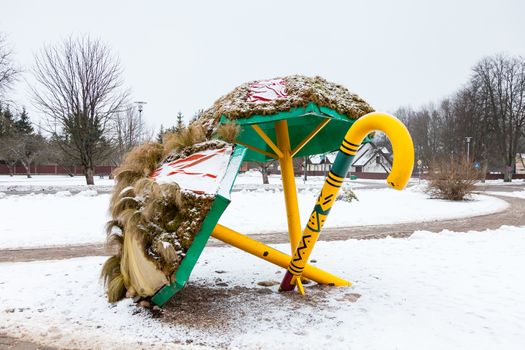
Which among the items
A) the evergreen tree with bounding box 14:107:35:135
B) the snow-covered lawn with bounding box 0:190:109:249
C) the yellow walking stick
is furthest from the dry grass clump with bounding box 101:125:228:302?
the evergreen tree with bounding box 14:107:35:135

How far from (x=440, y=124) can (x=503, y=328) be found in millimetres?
78944

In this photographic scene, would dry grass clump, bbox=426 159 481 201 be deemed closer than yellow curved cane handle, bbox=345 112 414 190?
No

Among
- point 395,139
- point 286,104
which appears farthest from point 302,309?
point 286,104

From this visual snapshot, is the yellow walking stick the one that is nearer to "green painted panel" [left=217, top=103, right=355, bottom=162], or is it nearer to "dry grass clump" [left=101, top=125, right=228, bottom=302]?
"green painted panel" [left=217, top=103, right=355, bottom=162]

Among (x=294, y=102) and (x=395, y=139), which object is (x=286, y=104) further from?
(x=395, y=139)

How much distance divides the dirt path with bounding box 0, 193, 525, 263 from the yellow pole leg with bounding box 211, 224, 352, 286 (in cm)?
392

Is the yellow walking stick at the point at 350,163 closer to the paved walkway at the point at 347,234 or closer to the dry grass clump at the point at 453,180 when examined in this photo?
the paved walkway at the point at 347,234

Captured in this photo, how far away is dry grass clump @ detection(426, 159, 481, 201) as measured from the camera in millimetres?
19969

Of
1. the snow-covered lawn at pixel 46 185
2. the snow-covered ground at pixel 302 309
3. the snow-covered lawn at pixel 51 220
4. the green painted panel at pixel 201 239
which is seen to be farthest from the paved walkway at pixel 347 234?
the snow-covered lawn at pixel 46 185

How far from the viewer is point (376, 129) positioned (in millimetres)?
3668

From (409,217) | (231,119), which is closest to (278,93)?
(231,119)

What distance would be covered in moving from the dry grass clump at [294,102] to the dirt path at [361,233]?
4.44 meters

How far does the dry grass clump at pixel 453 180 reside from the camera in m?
20.0

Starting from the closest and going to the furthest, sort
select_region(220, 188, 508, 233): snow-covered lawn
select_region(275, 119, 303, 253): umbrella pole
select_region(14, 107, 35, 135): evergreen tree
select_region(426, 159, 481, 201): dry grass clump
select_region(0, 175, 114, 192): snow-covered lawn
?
select_region(275, 119, 303, 253): umbrella pole < select_region(220, 188, 508, 233): snow-covered lawn < select_region(426, 159, 481, 201): dry grass clump < select_region(0, 175, 114, 192): snow-covered lawn < select_region(14, 107, 35, 135): evergreen tree
